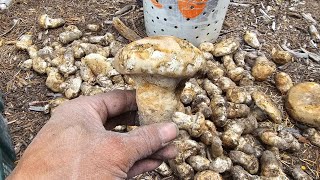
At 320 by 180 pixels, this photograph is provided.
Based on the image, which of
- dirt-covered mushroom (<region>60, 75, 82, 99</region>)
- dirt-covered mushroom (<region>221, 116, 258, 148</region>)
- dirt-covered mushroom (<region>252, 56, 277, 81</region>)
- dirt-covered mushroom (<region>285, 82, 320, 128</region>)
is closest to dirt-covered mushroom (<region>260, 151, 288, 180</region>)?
dirt-covered mushroom (<region>221, 116, 258, 148</region>)

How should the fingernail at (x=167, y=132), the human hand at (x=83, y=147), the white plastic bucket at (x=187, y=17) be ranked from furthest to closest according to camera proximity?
the white plastic bucket at (x=187, y=17) < the fingernail at (x=167, y=132) < the human hand at (x=83, y=147)

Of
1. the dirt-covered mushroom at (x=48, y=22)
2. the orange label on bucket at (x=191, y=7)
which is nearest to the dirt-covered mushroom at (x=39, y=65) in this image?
the dirt-covered mushroom at (x=48, y=22)

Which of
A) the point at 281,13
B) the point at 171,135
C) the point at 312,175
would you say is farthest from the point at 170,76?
the point at 281,13

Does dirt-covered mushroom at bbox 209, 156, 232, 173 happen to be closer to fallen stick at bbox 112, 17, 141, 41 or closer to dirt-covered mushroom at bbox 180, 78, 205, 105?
dirt-covered mushroom at bbox 180, 78, 205, 105

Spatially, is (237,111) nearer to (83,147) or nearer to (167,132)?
(167,132)

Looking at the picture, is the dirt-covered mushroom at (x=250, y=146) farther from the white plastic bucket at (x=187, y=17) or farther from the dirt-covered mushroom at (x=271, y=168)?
the white plastic bucket at (x=187, y=17)
